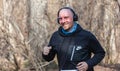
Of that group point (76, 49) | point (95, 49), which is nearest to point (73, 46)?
point (76, 49)

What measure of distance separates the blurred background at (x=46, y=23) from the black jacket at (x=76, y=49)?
20.7 ft

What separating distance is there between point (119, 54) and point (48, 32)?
2.38m

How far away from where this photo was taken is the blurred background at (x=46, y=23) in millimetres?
10859

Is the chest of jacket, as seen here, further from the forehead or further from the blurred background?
the blurred background

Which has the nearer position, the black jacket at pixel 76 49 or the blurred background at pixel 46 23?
the black jacket at pixel 76 49

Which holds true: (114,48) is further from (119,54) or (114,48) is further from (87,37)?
(87,37)

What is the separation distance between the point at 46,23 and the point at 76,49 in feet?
26.1

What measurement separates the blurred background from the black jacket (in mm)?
6316

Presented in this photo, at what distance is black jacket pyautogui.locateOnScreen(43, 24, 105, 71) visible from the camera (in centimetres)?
405

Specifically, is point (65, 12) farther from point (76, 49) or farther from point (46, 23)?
point (46, 23)

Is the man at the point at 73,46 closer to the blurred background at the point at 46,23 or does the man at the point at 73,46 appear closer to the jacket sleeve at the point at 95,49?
the jacket sleeve at the point at 95,49

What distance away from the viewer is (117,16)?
12.1 m

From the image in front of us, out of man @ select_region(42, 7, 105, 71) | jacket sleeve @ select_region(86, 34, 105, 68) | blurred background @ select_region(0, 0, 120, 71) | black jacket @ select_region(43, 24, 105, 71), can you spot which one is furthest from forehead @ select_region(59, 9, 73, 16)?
blurred background @ select_region(0, 0, 120, 71)

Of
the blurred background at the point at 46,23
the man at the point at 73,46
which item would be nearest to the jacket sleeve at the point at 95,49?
the man at the point at 73,46
